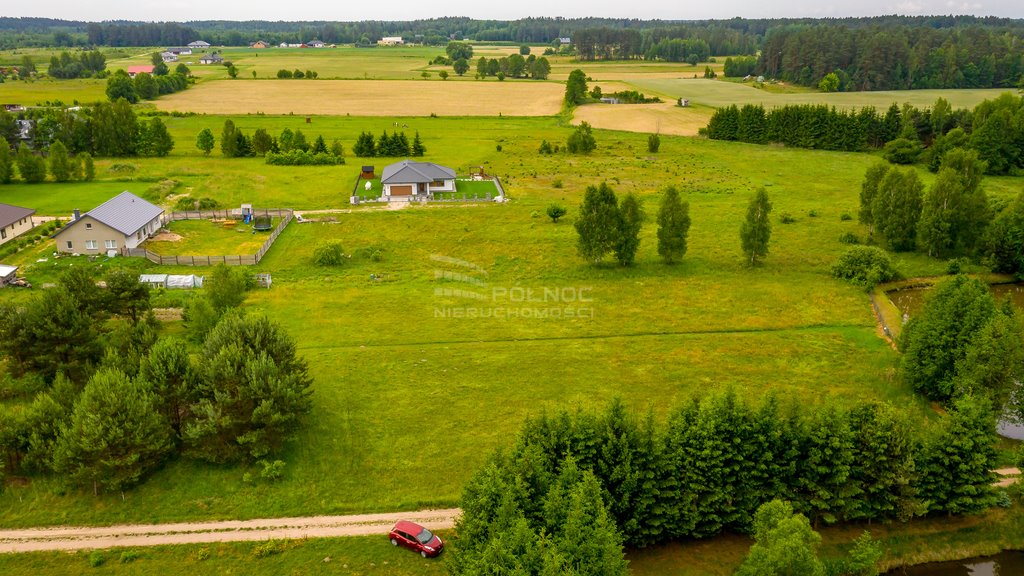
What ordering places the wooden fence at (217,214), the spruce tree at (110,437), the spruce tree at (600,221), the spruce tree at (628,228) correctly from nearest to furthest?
the spruce tree at (110,437) → the spruce tree at (600,221) → the spruce tree at (628,228) → the wooden fence at (217,214)

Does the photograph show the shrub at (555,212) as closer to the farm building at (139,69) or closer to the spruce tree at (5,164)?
the spruce tree at (5,164)

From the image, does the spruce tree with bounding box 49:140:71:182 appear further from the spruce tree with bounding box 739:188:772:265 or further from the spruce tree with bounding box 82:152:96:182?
the spruce tree with bounding box 739:188:772:265

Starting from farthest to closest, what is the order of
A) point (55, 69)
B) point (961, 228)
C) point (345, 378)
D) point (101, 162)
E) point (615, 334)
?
point (55, 69)
point (101, 162)
point (961, 228)
point (615, 334)
point (345, 378)

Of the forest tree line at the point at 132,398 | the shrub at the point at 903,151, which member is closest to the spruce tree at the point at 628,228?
the forest tree line at the point at 132,398

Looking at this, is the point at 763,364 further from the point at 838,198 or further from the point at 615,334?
the point at 838,198

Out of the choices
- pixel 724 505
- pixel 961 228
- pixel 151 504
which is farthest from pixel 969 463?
pixel 961 228

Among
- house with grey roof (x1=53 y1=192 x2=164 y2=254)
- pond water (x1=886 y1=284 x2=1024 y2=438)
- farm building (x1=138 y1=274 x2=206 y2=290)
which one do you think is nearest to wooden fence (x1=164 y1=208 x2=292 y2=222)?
house with grey roof (x1=53 y1=192 x2=164 y2=254)

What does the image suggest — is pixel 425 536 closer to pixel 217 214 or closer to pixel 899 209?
pixel 899 209
